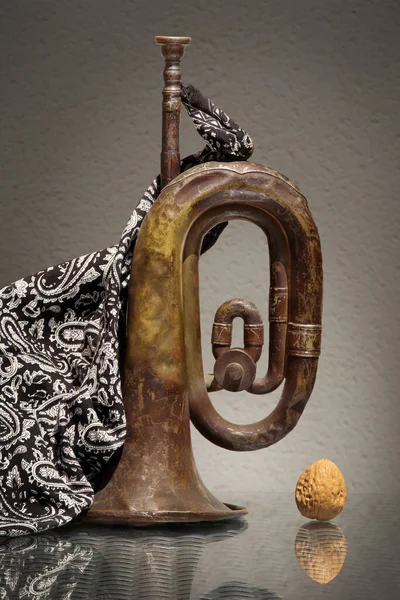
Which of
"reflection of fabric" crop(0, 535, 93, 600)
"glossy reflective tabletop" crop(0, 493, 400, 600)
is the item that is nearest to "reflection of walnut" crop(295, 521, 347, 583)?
"glossy reflective tabletop" crop(0, 493, 400, 600)

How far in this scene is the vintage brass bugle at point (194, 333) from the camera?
110cm

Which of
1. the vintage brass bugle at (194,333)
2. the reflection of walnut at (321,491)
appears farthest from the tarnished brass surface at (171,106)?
the reflection of walnut at (321,491)

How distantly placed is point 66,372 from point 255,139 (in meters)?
0.52

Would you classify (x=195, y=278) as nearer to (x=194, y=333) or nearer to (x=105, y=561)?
(x=194, y=333)

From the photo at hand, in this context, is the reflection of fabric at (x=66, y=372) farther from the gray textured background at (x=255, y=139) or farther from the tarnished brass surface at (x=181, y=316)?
the gray textured background at (x=255, y=139)

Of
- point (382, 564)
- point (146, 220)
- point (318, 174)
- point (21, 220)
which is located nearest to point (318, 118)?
point (318, 174)

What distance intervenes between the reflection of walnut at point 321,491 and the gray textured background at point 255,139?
0.40 m

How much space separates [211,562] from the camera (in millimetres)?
980

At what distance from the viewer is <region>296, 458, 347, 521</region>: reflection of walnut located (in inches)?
44.3

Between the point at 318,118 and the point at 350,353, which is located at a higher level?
the point at 318,118

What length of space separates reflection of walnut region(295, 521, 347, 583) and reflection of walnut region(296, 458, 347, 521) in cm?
1

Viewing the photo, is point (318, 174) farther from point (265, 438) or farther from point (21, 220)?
point (265, 438)

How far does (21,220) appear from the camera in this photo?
1.54m

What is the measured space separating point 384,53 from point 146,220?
1.82 ft
